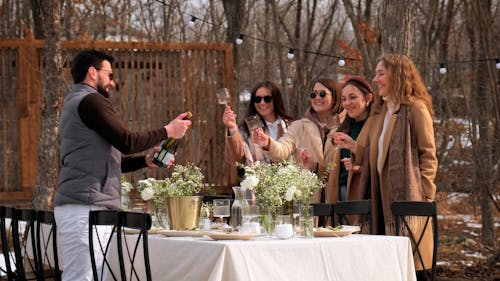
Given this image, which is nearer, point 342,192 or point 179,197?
point 179,197

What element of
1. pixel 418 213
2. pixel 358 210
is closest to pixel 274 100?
pixel 358 210

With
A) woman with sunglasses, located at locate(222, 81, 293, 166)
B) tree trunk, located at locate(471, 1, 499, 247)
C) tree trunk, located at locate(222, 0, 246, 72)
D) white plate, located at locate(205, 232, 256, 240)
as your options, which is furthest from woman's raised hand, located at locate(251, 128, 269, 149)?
tree trunk, located at locate(222, 0, 246, 72)

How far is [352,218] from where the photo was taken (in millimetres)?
6871

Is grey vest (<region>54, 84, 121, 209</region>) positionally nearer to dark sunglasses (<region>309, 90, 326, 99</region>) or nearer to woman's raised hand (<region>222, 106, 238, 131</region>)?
woman's raised hand (<region>222, 106, 238, 131</region>)

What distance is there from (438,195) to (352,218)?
1260cm

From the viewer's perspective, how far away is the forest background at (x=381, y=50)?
993cm

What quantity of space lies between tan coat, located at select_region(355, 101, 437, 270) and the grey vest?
1.88m

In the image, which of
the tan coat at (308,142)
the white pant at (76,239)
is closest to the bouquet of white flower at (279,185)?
the white pant at (76,239)

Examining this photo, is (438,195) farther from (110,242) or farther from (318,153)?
(110,242)

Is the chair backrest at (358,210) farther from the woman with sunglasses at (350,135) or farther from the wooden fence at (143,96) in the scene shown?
the wooden fence at (143,96)

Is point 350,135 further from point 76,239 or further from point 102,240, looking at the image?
point 76,239

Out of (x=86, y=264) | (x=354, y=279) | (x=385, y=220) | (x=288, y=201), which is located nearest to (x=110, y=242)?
(x=86, y=264)

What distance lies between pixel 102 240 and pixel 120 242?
24 cm

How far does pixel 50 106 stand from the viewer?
9.89m
